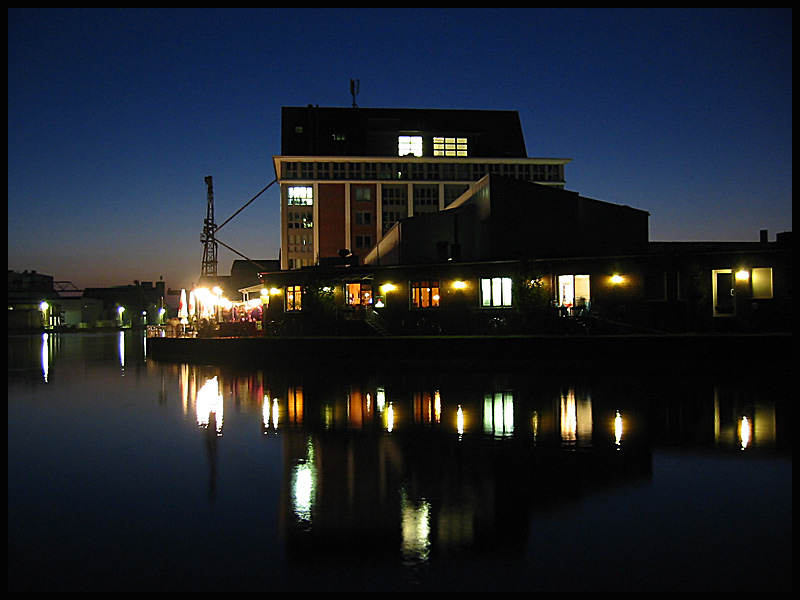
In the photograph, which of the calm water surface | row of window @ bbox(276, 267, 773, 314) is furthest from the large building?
the calm water surface

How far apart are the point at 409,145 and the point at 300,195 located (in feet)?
36.1

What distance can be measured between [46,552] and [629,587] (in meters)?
4.59

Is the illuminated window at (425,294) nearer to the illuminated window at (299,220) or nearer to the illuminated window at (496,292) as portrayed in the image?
the illuminated window at (496,292)

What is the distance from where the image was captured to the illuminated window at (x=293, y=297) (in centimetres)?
3328

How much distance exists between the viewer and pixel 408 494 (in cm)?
688

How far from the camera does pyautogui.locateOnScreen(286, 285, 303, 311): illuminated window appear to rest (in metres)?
33.3

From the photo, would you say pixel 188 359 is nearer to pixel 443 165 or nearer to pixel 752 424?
pixel 752 424

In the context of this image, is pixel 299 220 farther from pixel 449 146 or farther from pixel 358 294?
pixel 358 294

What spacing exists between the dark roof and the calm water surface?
47.9 m

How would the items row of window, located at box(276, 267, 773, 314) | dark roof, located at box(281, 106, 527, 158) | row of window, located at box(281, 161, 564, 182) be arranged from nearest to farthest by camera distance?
row of window, located at box(276, 267, 773, 314), row of window, located at box(281, 161, 564, 182), dark roof, located at box(281, 106, 527, 158)

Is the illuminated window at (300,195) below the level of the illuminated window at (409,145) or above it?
below

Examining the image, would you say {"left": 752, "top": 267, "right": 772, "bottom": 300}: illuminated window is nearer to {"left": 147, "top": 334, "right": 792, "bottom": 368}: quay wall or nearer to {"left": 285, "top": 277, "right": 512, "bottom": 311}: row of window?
{"left": 147, "top": 334, "right": 792, "bottom": 368}: quay wall

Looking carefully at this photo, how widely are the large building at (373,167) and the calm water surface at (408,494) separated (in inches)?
1712

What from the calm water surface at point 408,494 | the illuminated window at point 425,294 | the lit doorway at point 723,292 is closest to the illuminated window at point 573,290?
the lit doorway at point 723,292
